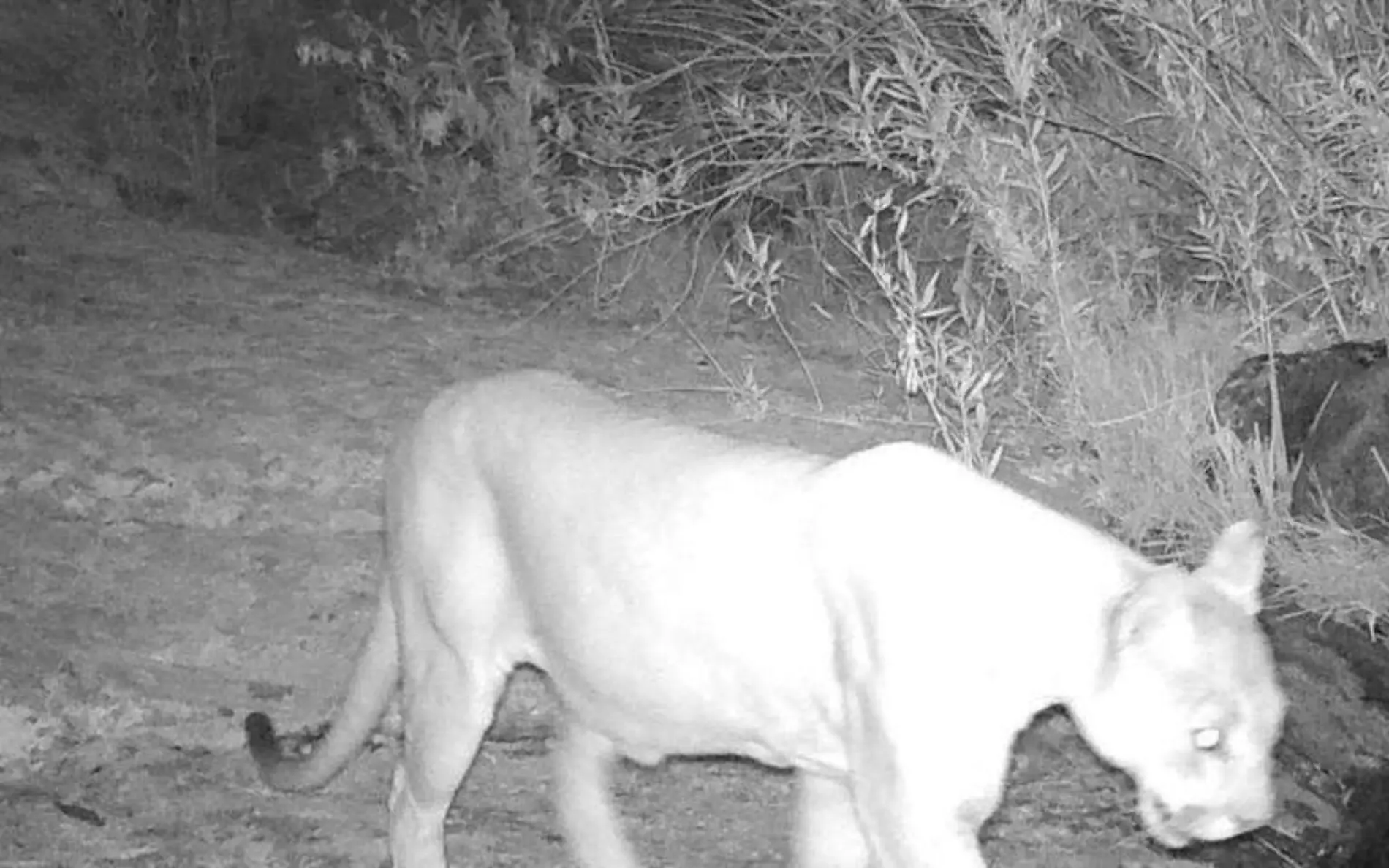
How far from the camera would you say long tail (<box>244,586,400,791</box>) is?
4.32 meters

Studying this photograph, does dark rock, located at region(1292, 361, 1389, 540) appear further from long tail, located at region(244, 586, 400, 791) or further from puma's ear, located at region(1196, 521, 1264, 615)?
long tail, located at region(244, 586, 400, 791)

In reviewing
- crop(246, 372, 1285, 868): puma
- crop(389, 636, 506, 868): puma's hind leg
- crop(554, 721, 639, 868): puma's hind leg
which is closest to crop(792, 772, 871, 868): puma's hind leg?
crop(246, 372, 1285, 868): puma

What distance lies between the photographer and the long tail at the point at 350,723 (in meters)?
4.32

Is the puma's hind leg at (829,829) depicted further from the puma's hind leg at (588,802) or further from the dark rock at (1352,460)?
the dark rock at (1352,460)

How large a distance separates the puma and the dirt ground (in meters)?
0.12

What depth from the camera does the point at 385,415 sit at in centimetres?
675

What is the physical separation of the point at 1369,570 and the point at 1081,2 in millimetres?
2104

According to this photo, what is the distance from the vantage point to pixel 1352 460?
18.9 ft

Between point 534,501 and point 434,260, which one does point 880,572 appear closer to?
point 534,501

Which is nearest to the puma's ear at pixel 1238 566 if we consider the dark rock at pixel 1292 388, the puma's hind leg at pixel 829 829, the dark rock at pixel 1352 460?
the puma's hind leg at pixel 829 829

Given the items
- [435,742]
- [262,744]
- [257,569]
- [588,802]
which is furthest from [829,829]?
[257,569]

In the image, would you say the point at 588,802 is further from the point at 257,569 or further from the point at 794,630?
the point at 257,569

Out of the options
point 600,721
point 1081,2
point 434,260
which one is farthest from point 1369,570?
point 434,260

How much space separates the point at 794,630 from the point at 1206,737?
0.74 meters
